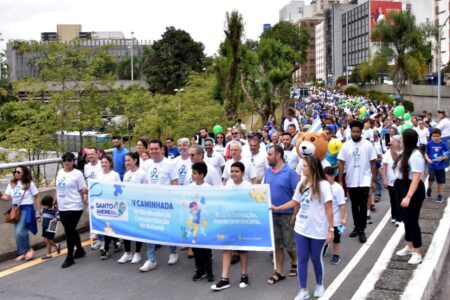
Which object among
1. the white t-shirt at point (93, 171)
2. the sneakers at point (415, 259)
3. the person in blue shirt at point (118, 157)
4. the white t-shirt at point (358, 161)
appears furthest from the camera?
the person in blue shirt at point (118, 157)

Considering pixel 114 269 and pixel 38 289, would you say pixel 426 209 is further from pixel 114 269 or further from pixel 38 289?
pixel 38 289

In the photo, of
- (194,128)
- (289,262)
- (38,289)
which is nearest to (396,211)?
(289,262)

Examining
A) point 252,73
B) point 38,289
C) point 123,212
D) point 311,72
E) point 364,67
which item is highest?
point 311,72

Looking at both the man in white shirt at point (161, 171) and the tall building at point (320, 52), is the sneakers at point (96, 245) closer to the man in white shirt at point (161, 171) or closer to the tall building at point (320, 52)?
the man in white shirt at point (161, 171)

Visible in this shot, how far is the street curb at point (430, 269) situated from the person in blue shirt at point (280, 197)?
1614 millimetres

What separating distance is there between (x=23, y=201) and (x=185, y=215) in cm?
272

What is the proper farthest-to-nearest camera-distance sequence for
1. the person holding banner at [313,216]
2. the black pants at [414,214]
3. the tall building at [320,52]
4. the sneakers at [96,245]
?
the tall building at [320,52] < the sneakers at [96,245] < the black pants at [414,214] < the person holding banner at [313,216]

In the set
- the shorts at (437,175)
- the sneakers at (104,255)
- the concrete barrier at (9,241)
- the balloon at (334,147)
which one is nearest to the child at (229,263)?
the sneakers at (104,255)

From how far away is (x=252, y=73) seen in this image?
2991cm

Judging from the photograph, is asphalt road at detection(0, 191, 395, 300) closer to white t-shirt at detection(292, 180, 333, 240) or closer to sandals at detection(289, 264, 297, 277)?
sandals at detection(289, 264, 297, 277)

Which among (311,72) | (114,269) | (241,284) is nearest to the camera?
(241,284)

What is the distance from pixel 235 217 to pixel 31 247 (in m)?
3.77

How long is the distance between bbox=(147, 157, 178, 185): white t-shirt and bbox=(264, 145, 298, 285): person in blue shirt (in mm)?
1737

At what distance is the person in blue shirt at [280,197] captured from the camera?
7082 mm
